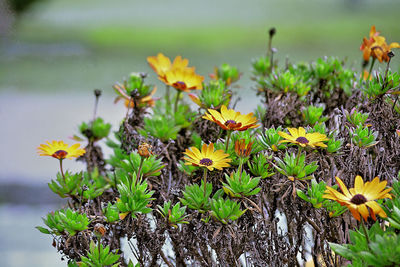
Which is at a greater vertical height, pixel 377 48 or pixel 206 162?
pixel 377 48

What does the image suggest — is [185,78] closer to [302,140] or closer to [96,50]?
[302,140]

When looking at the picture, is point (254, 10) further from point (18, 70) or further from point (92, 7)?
point (18, 70)

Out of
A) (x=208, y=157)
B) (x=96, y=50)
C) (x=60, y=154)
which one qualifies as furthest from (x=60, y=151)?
(x=96, y=50)

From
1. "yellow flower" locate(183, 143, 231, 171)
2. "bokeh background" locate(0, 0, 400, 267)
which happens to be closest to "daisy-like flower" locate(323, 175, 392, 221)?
"yellow flower" locate(183, 143, 231, 171)

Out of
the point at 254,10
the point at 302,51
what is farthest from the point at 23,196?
the point at 254,10

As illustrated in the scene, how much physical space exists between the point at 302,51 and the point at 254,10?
195 centimetres

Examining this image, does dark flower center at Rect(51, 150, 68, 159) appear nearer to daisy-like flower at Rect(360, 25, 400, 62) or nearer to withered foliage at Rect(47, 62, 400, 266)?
withered foliage at Rect(47, 62, 400, 266)

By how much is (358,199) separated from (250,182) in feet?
0.54

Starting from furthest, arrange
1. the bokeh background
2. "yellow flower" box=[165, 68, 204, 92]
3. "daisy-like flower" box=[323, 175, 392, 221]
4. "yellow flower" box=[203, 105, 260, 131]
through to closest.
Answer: the bokeh background
"yellow flower" box=[165, 68, 204, 92]
"yellow flower" box=[203, 105, 260, 131]
"daisy-like flower" box=[323, 175, 392, 221]

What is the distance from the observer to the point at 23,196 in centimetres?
270

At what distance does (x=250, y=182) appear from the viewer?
776 millimetres

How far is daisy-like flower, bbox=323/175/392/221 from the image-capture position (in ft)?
2.20

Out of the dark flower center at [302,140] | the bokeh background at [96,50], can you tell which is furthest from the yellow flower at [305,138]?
the bokeh background at [96,50]

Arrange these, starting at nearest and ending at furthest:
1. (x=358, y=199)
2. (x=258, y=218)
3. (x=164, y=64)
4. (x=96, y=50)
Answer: (x=358, y=199) → (x=258, y=218) → (x=164, y=64) → (x=96, y=50)
